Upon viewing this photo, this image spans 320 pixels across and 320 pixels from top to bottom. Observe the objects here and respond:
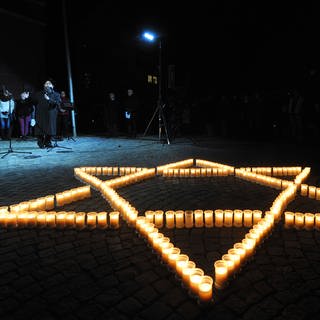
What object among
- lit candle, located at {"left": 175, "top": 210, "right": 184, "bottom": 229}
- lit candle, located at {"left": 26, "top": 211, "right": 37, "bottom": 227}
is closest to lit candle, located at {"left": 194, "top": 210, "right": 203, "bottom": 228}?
lit candle, located at {"left": 175, "top": 210, "right": 184, "bottom": 229}

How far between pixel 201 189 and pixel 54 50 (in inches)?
757

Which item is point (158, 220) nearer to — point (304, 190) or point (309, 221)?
point (309, 221)

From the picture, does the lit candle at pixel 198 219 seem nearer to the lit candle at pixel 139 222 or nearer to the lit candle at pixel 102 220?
the lit candle at pixel 139 222

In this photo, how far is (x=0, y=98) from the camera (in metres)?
15.9

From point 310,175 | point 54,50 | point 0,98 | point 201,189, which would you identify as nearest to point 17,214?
point 201,189

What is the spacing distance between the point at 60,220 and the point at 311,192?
3961 millimetres

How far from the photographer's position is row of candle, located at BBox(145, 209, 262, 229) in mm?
4656

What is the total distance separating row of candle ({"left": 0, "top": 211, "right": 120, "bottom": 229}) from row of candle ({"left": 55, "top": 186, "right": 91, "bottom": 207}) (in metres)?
0.85

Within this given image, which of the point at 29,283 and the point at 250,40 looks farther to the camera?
the point at 250,40

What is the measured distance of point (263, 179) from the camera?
6965 millimetres

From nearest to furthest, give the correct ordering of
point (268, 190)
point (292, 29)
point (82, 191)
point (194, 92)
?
point (82, 191), point (268, 190), point (292, 29), point (194, 92)

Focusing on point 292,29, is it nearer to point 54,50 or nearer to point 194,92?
point 194,92

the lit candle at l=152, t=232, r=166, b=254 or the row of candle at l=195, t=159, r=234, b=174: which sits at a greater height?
the row of candle at l=195, t=159, r=234, b=174

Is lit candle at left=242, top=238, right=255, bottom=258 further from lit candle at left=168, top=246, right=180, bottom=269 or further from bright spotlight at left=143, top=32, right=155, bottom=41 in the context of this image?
bright spotlight at left=143, top=32, right=155, bottom=41
